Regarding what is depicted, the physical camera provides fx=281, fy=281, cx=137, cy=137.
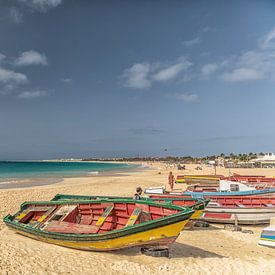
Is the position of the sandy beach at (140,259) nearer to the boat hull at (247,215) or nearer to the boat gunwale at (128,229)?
the boat gunwale at (128,229)

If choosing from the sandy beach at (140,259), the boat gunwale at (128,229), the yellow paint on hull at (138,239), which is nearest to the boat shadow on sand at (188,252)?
the sandy beach at (140,259)

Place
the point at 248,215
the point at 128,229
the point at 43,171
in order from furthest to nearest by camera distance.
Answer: the point at 43,171
the point at 248,215
the point at 128,229

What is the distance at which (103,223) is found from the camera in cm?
1012

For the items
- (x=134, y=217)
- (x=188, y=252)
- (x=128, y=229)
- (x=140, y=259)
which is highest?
(x=134, y=217)

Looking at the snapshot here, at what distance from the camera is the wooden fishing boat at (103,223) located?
8339 mm

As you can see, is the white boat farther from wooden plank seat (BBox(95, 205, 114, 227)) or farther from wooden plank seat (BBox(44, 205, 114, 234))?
wooden plank seat (BBox(44, 205, 114, 234))

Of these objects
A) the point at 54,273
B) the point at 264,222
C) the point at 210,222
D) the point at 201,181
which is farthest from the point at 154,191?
the point at 201,181

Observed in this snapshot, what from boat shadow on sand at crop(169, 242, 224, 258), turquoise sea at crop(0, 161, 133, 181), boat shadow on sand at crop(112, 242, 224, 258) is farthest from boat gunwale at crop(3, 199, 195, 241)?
turquoise sea at crop(0, 161, 133, 181)

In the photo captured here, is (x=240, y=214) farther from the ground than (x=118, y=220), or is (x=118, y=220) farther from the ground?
(x=118, y=220)

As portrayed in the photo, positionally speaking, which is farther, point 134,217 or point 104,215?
point 104,215

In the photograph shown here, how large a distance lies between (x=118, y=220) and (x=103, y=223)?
78 centimetres

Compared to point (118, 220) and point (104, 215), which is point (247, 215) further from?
point (104, 215)

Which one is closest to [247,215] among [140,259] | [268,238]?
[268,238]

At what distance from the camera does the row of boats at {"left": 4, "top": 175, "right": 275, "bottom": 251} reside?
8383 mm
